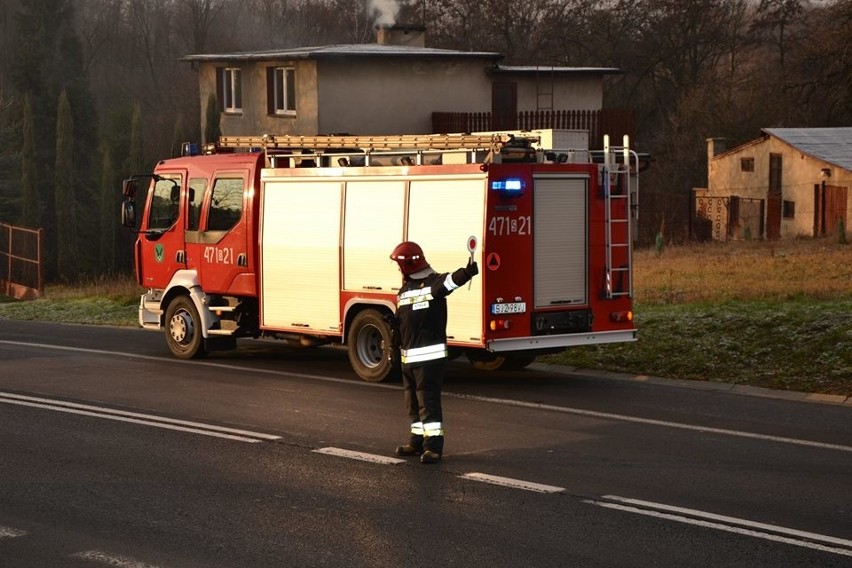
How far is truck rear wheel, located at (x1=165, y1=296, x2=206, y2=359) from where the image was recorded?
56.0ft

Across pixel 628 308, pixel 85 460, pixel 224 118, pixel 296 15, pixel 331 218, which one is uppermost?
pixel 296 15

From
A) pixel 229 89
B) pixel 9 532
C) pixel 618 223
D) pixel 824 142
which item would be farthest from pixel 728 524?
pixel 824 142

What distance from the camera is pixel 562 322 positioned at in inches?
560

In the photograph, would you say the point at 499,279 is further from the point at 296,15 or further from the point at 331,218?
the point at 296,15

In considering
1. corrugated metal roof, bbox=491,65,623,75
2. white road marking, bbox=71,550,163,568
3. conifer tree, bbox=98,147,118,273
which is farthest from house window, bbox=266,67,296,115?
white road marking, bbox=71,550,163,568

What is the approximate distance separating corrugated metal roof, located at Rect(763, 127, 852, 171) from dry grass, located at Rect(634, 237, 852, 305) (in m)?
8.82

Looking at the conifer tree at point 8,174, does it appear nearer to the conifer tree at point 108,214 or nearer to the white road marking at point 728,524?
the conifer tree at point 108,214

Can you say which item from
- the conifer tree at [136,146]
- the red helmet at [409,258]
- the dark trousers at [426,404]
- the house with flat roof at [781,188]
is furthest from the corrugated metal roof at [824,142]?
the dark trousers at [426,404]

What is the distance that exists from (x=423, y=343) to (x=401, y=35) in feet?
129

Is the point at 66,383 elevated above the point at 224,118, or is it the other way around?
the point at 224,118

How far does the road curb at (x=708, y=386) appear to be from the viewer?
13.3 metres

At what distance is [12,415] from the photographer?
1271cm

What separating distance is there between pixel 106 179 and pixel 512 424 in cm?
5193

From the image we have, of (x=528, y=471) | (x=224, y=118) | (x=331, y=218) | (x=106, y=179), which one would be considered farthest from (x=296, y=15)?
(x=528, y=471)
